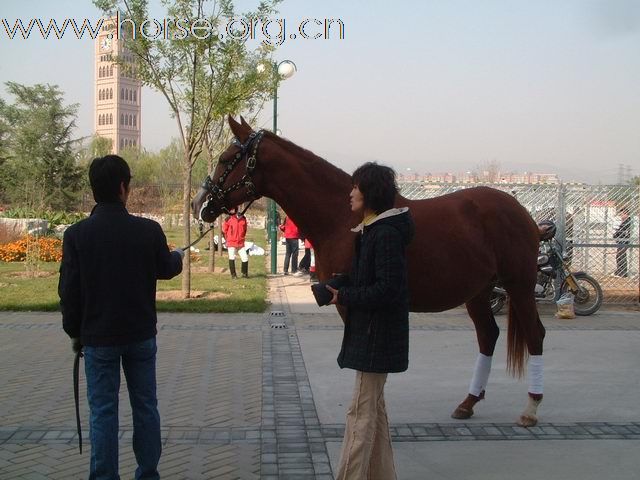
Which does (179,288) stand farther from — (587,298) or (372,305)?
(372,305)

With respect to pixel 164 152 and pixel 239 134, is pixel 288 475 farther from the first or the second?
pixel 164 152

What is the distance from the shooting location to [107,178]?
351cm

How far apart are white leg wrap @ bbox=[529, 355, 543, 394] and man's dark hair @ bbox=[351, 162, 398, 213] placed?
2.48m

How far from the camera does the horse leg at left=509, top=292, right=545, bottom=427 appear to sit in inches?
207

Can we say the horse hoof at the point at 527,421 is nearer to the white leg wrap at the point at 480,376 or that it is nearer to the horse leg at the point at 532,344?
the horse leg at the point at 532,344

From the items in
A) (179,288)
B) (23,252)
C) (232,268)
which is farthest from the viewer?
(23,252)

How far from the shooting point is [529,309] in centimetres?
533

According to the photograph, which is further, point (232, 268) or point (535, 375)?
point (232, 268)

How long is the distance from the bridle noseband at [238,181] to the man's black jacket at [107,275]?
1069 mm

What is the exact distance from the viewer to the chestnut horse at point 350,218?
4375 millimetres

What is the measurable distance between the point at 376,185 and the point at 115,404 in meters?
1.84

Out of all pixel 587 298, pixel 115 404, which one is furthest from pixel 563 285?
pixel 115 404

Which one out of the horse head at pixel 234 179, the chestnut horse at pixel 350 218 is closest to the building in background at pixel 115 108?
the horse head at pixel 234 179

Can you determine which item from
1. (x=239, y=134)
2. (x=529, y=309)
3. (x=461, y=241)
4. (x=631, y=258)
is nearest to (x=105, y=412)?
(x=239, y=134)
